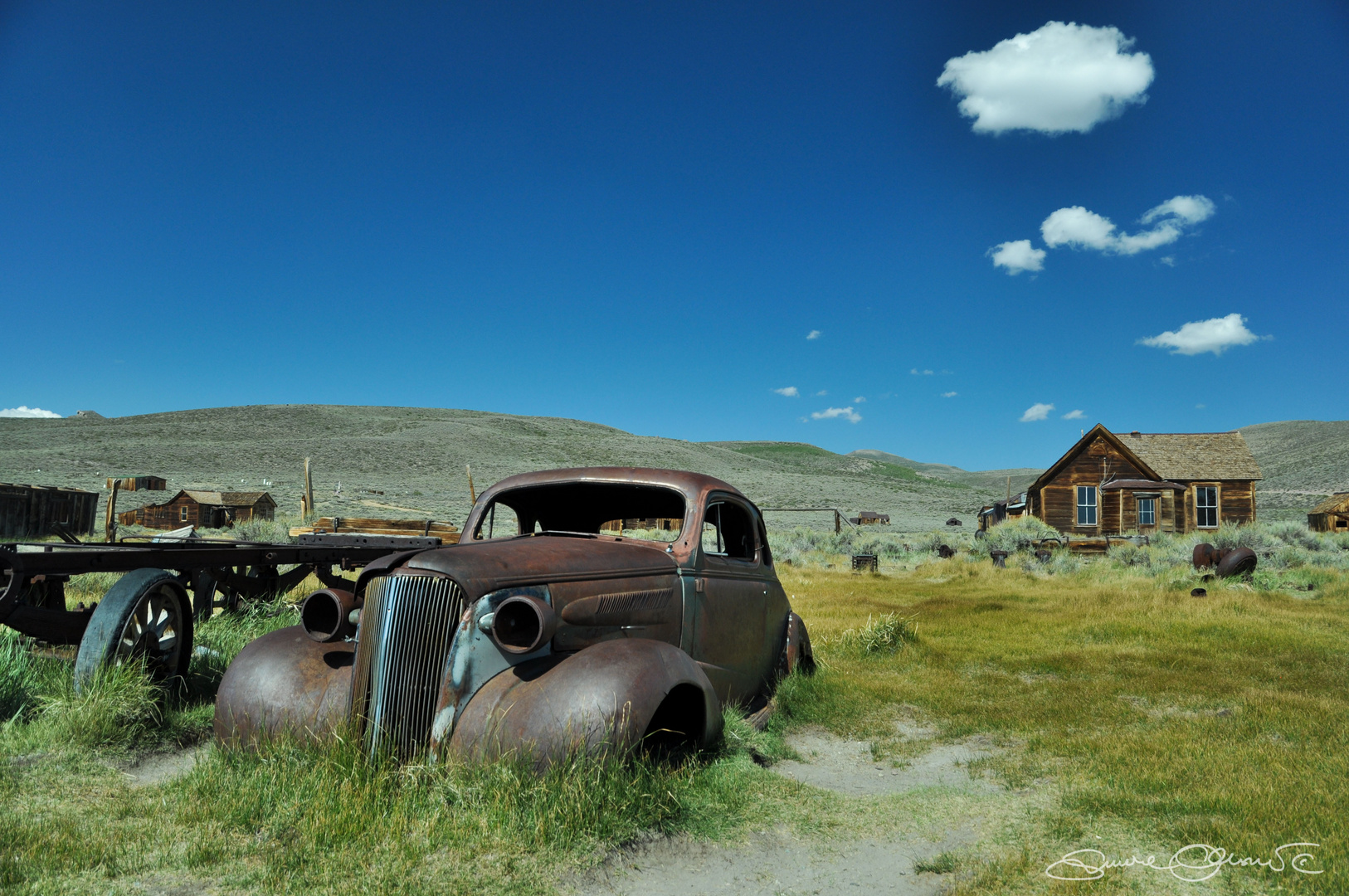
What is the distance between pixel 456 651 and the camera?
12.4 ft

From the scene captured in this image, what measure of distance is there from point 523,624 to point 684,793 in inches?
44.9

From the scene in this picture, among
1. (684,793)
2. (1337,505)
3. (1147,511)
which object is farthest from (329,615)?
(1337,505)

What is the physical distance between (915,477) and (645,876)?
11279cm

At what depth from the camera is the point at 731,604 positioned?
5.40 m

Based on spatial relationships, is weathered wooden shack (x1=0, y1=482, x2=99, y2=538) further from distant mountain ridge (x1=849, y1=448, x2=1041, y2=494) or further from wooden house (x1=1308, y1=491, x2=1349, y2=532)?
distant mountain ridge (x1=849, y1=448, x2=1041, y2=494)

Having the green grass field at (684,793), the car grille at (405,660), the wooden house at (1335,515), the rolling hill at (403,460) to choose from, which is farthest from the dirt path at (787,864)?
the wooden house at (1335,515)

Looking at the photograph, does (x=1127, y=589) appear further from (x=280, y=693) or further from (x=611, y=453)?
(x=611, y=453)

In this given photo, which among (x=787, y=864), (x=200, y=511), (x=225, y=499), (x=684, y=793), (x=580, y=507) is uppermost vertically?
(x=225, y=499)

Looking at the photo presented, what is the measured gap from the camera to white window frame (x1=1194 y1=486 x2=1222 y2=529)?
31719 millimetres

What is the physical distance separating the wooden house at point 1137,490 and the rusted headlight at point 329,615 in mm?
32077

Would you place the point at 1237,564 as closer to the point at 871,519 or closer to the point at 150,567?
the point at 150,567

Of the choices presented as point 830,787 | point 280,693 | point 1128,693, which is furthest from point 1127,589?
point 280,693

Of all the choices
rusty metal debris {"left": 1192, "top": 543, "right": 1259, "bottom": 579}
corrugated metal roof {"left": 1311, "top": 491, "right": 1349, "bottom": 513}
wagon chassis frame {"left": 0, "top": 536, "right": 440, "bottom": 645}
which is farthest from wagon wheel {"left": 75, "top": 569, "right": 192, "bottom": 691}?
corrugated metal roof {"left": 1311, "top": 491, "right": 1349, "bottom": 513}

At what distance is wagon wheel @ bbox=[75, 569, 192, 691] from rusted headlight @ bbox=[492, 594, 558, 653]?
2.84 m
